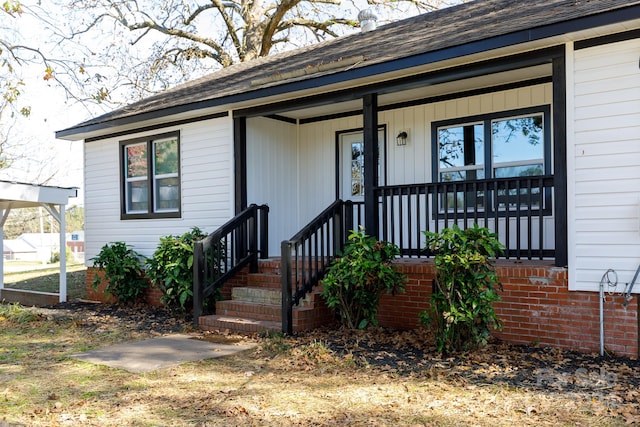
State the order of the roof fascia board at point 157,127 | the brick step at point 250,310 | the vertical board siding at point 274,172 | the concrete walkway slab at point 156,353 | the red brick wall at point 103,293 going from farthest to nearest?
the red brick wall at point 103,293, the roof fascia board at point 157,127, the vertical board siding at point 274,172, the brick step at point 250,310, the concrete walkway slab at point 156,353

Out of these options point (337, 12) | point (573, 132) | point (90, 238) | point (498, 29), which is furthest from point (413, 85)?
point (337, 12)

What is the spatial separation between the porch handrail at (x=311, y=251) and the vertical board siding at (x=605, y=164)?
3.00m

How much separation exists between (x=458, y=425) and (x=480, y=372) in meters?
1.33

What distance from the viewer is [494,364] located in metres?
5.24

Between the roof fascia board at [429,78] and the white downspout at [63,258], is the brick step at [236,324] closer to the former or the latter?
the roof fascia board at [429,78]

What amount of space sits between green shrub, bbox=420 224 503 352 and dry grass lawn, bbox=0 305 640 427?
0.71 metres

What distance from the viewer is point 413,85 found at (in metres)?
6.96

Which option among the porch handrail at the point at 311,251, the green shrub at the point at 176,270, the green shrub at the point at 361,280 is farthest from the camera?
the green shrub at the point at 176,270

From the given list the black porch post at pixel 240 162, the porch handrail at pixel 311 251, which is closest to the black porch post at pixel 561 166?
the porch handrail at pixel 311 251

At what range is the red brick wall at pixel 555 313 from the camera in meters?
5.39

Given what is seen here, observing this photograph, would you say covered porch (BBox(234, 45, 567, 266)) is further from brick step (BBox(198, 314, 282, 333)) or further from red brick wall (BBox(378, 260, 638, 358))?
brick step (BBox(198, 314, 282, 333))

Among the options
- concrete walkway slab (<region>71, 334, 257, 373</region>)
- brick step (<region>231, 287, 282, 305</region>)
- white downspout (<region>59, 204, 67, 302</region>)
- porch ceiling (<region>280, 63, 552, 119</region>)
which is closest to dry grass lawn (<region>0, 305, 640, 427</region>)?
concrete walkway slab (<region>71, 334, 257, 373</region>)

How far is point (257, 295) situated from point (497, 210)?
347cm

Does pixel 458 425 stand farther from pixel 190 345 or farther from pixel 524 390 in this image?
pixel 190 345
